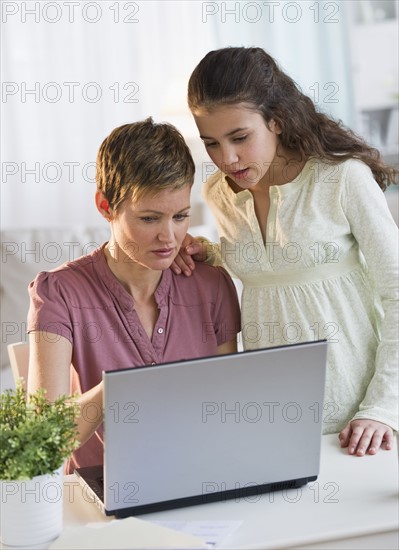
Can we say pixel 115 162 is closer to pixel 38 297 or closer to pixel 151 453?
pixel 38 297

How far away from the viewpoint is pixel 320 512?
1333 mm

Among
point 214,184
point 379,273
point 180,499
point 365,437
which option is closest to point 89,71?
point 214,184

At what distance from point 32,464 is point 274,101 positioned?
87 centimetres

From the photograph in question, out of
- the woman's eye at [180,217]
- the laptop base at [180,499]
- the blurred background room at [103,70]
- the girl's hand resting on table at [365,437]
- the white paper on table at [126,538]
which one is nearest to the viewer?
the white paper on table at [126,538]

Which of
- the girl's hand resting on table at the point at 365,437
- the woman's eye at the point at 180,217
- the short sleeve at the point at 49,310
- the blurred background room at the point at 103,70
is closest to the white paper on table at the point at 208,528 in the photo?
the girl's hand resting on table at the point at 365,437

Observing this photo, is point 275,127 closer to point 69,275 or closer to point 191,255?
point 191,255

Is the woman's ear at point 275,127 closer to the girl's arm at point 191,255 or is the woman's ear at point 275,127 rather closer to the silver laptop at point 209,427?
the girl's arm at point 191,255

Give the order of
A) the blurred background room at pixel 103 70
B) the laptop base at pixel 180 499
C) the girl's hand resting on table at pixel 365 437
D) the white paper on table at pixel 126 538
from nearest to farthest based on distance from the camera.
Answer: the white paper on table at pixel 126 538, the laptop base at pixel 180 499, the girl's hand resting on table at pixel 365 437, the blurred background room at pixel 103 70

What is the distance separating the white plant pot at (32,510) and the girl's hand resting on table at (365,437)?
534 millimetres

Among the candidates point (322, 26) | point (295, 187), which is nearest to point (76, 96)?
point (322, 26)

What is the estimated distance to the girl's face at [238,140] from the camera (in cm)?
168

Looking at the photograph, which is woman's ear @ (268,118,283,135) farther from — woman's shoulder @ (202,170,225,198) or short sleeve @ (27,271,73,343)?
short sleeve @ (27,271,73,343)

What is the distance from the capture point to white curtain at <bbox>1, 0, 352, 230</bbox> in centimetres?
418

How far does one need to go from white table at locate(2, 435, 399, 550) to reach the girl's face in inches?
22.0
